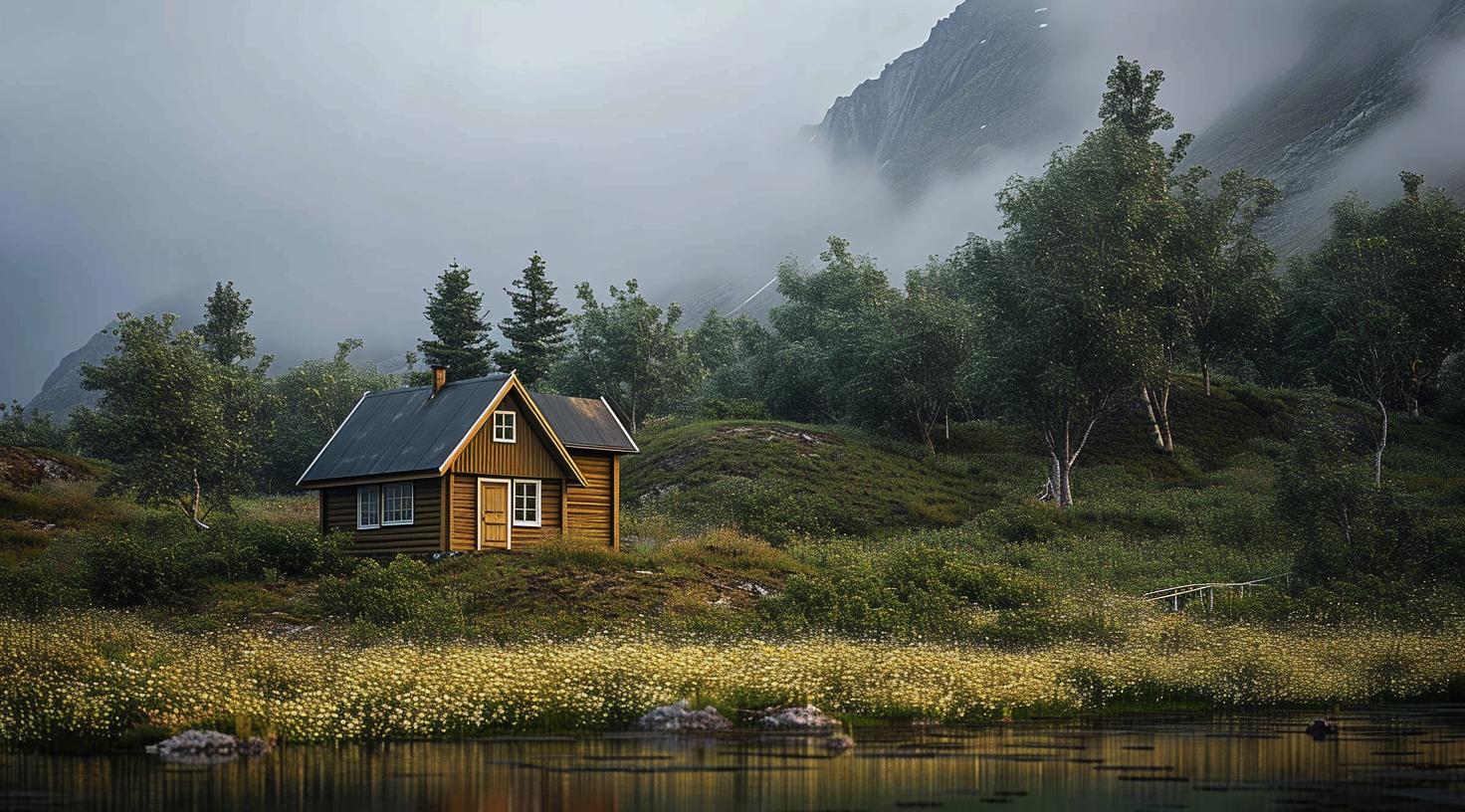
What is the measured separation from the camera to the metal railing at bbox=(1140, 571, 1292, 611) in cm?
4331

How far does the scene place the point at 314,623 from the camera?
3784cm

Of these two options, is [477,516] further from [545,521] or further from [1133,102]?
[1133,102]

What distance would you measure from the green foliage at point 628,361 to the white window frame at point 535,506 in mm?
55023

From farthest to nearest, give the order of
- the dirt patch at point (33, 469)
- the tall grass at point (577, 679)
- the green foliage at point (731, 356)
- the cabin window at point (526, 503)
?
1. the green foliage at point (731, 356)
2. the dirt patch at point (33, 469)
3. the cabin window at point (526, 503)
4. the tall grass at point (577, 679)

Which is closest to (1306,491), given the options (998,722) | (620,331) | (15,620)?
(998,722)

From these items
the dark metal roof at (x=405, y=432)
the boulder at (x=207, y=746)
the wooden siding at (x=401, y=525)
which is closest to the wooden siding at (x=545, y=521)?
the wooden siding at (x=401, y=525)

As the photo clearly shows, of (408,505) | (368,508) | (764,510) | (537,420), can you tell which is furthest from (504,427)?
(764,510)

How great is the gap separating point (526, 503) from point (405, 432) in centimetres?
Result: 554

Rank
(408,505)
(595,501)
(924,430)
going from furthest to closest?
(924,430), (595,501), (408,505)

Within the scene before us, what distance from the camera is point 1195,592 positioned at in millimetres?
46500

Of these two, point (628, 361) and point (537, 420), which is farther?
point (628, 361)

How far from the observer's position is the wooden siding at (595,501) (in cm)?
5409

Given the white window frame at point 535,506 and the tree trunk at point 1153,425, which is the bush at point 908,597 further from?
the tree trunk at point 1153,425

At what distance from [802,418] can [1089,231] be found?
2928 centimetres
